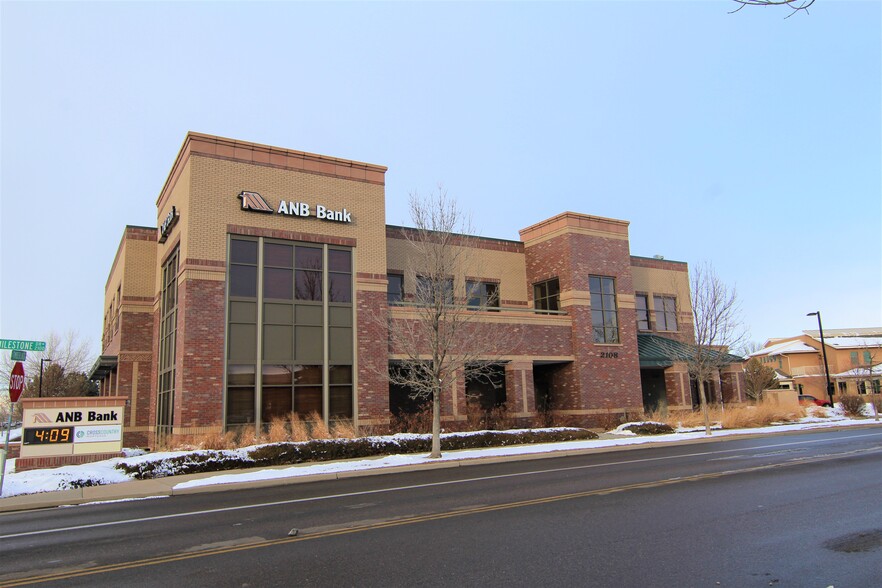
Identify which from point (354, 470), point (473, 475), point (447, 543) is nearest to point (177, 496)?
point (354, 470)

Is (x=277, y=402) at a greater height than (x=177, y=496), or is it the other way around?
(x=277, y=402)

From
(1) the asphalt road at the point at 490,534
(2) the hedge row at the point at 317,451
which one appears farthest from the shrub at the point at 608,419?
(1) the asphalt road at the point at 490,534

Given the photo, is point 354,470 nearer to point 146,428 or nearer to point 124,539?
point 124,539

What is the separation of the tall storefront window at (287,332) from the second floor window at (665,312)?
68.8 feet

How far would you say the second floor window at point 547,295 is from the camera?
100 feet

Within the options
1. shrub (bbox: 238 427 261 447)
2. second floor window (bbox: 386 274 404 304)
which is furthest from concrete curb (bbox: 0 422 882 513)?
second floor window (bbox: 386 274 404 304)

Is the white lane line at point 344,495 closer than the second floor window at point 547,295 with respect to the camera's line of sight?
Yes

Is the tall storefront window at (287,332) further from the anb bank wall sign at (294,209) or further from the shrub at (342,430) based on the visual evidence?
the anb bank wall sign at (294,209)

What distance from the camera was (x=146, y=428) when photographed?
2617cm

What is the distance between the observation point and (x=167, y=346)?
23.9 metres

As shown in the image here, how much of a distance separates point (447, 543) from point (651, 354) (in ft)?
88.0

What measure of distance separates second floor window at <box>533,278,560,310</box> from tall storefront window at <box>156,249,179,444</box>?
668 inches

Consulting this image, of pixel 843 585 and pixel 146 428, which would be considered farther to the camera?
pixel 146 428

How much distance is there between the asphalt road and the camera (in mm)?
6223
